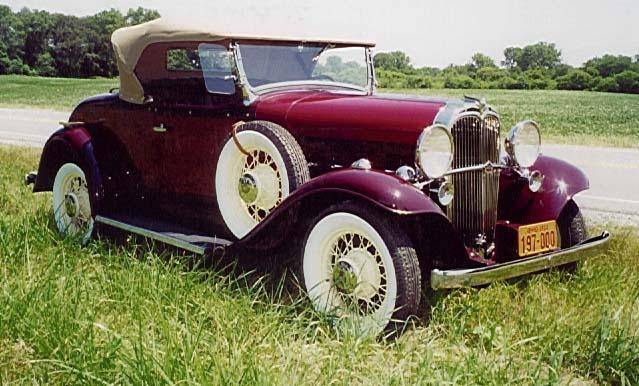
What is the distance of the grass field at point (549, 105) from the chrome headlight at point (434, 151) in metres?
5.39

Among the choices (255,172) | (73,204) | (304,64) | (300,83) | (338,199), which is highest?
(304,64)

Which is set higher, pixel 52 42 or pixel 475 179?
pixel 52 42

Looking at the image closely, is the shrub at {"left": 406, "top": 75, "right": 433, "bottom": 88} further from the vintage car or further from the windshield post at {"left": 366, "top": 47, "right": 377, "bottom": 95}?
the vintage car

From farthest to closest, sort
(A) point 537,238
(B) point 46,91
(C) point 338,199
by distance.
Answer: (B) point 46,91 < (A) point 537,238 < (C) point 338,199

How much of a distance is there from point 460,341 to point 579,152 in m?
8.26

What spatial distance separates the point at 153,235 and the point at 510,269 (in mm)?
2230

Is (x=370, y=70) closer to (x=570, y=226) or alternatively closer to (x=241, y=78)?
(x=241, y=78)

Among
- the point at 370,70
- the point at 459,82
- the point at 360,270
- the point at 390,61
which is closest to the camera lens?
the point at 360,270

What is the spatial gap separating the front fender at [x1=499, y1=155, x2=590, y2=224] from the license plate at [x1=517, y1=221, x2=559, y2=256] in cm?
16

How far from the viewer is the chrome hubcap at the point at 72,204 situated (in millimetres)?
5648

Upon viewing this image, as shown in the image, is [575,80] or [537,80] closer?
[537,80]

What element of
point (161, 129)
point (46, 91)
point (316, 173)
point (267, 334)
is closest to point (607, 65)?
point (46, 91)

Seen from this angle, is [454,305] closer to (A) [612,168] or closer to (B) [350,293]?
(B) [350,293]

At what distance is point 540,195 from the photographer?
14.6ft
